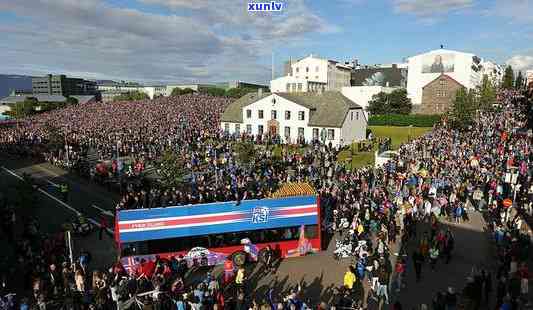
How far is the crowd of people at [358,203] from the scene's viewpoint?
13734mm

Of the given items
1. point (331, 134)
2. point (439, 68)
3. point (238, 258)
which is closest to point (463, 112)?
point (331, 134)

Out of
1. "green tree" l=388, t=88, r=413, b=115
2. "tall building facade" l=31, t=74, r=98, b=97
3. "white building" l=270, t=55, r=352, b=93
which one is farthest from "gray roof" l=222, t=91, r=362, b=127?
"tall building facade" l=31, t=74, r=98, b=97

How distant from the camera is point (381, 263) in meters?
14.4

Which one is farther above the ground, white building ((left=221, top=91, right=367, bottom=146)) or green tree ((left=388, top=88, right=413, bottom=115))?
green tree ((left=388, top=88, right=413, bottom=115))

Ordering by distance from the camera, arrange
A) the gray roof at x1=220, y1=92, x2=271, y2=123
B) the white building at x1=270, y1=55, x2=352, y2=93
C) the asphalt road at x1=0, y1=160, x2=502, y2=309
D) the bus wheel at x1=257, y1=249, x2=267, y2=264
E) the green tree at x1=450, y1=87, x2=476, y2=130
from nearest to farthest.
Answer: the asphalt road at x1=0, y1=160, x2=502, y2=309 < the bus wheel at x1=257, y1=249, x2=267, y2=264 < the green tree at x1=450, y1=87, x2=476, y2=130 < the gray roof at x1=220, y1=92, x2=271, y2=123 < the white building at x1=270, y1=55, x2=352, y2=93

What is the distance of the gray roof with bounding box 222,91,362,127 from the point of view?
4597 centimetres

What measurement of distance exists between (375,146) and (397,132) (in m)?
16.7

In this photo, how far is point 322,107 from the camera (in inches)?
1912

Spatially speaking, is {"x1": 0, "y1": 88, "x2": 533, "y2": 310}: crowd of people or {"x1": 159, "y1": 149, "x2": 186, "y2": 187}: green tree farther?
{"x1": 159, "y1": 149, "x2": 186, "y2": 187}: green tree

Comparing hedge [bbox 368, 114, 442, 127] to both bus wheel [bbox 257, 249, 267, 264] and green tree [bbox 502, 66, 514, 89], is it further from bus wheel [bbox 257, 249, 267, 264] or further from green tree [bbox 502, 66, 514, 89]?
green tree [bbox 502, 66, 514, 89]

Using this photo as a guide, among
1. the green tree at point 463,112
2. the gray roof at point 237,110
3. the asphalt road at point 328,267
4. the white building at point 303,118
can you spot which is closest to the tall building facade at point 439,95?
the green tree at point 463,112

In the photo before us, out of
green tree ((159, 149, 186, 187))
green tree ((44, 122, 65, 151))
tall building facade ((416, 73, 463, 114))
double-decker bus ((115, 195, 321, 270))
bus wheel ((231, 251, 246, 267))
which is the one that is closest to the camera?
double-decker bus ((115, 195, 321, 270))

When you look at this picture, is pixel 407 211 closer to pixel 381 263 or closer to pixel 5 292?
pixel 381 263

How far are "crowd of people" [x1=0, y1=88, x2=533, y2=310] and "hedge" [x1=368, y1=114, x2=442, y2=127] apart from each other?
15488mm
